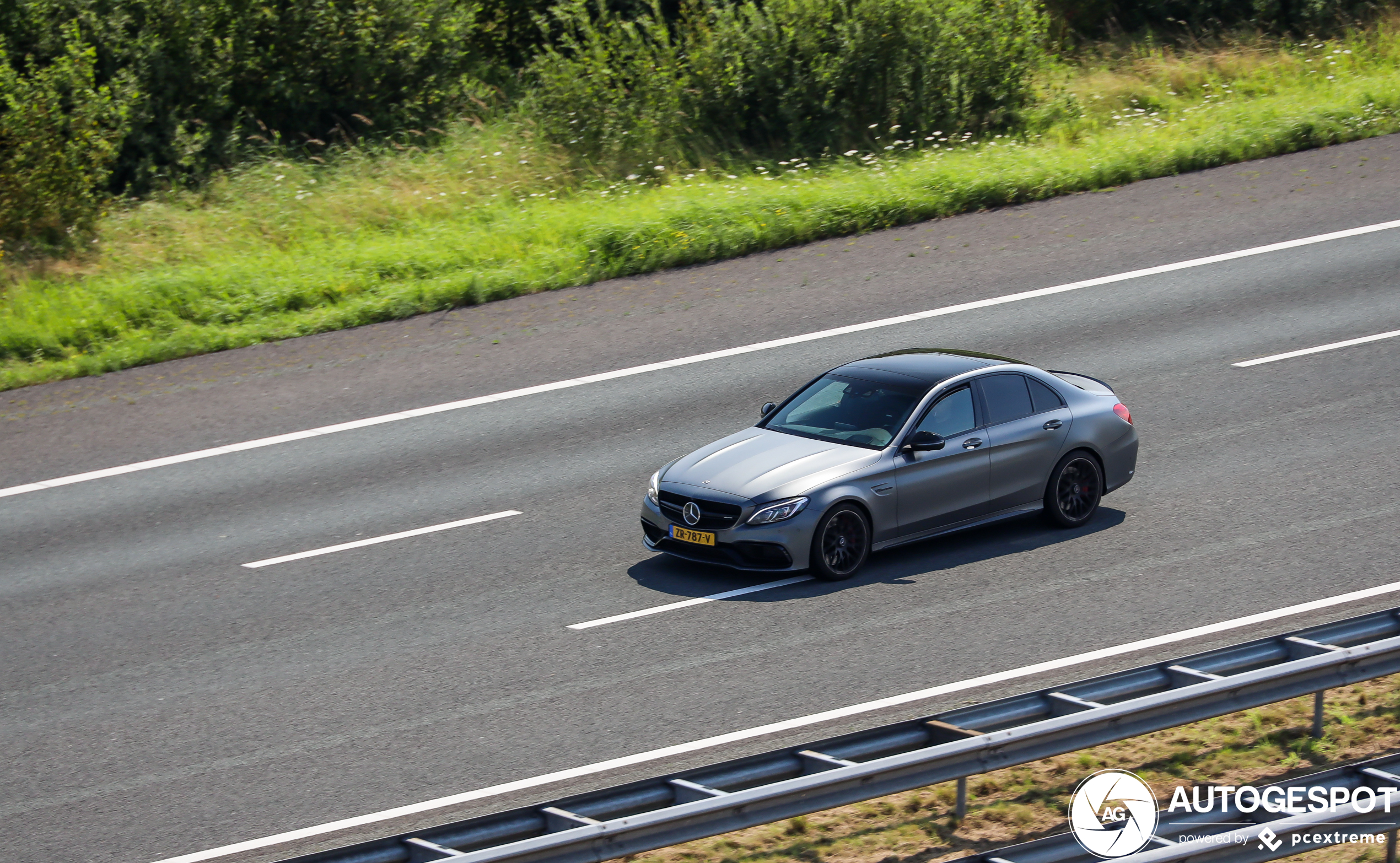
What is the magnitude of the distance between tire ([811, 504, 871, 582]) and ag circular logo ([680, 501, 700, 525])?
0.88m

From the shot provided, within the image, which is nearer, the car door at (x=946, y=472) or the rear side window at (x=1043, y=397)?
the car door at (x=946, y=472)

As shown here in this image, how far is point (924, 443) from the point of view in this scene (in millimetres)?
10977

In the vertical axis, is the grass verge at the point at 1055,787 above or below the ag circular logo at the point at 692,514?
below

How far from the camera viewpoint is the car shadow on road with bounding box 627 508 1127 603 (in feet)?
35.1

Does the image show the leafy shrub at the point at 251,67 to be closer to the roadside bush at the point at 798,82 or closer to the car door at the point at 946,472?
the roadside bush at the point at 798,82

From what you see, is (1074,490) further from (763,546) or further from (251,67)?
(251,67)

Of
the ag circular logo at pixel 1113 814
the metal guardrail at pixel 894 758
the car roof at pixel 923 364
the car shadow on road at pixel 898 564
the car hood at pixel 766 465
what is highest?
the car roof at pixel 923 364

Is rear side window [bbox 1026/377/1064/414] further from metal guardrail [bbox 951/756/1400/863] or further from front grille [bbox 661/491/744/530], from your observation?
metal guardrail [bbox 951/756/1400/863]

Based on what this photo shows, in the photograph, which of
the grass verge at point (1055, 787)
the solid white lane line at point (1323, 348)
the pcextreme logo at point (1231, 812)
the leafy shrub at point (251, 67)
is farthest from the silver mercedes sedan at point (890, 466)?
the leafy shrub at point (251, 67)

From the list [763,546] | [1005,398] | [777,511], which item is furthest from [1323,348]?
[763,546]

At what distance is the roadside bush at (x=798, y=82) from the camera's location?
72.1 feet

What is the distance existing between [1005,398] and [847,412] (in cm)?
128

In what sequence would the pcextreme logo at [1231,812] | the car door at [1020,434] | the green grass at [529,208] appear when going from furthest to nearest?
the green grass at [529,208], the car door at [1020,434], the pcextreme logo at [1231,812]

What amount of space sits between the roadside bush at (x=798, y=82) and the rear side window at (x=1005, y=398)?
10858 mm
